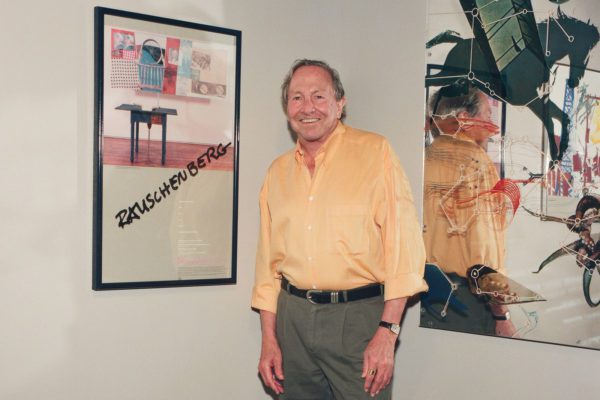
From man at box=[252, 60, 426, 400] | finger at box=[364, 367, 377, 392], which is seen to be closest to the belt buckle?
man at box=[252, 60, 426, 400]

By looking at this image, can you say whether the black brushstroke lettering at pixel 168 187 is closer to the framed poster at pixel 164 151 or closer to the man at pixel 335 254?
the framed poster at pixel 164 151

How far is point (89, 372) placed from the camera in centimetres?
229

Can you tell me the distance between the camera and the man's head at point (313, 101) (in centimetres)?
229

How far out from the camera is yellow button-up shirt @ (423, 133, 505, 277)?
2.29 meters

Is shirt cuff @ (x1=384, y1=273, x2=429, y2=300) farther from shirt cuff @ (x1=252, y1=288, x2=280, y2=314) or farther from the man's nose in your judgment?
the man's nose

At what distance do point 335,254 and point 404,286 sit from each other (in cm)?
24

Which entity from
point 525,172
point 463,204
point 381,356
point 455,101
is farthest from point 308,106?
point 381,356

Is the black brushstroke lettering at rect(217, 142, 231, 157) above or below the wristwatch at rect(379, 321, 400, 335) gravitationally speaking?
above

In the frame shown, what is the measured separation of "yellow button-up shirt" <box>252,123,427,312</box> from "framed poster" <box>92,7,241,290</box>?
12.7 inches

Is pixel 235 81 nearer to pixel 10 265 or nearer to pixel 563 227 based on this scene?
pixel 10 265

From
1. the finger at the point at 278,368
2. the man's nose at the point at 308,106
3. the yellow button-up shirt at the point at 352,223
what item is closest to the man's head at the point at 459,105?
the yellow button-up shirt at the point at 352,223

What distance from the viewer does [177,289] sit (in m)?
2.46

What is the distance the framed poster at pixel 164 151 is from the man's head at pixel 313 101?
328 millimetres

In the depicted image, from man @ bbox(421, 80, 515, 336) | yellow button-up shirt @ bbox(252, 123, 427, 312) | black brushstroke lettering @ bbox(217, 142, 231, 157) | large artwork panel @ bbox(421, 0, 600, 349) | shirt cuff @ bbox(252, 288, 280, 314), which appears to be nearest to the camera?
large artwork panel @ bbox(421, 0, 600, 349)
